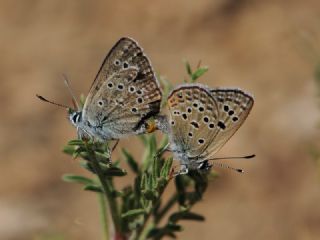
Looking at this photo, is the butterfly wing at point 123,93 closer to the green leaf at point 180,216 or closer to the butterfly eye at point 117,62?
the butterfly eye at point 117,62

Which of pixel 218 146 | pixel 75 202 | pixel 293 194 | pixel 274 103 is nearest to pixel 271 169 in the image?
pixel 293 194

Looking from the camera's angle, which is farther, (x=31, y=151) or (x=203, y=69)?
(x=31, y=151)

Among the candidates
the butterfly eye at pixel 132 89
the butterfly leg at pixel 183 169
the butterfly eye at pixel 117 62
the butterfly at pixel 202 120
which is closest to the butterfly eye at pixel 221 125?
the butterfly at pixel 202 120

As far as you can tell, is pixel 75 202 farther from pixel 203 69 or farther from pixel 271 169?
pixel 203 69

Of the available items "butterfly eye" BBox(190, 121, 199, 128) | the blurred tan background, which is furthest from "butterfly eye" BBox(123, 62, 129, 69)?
the blurred tan background

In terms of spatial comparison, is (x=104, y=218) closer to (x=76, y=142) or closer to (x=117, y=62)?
(x=76, y=142)

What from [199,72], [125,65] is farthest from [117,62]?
[199,72]
